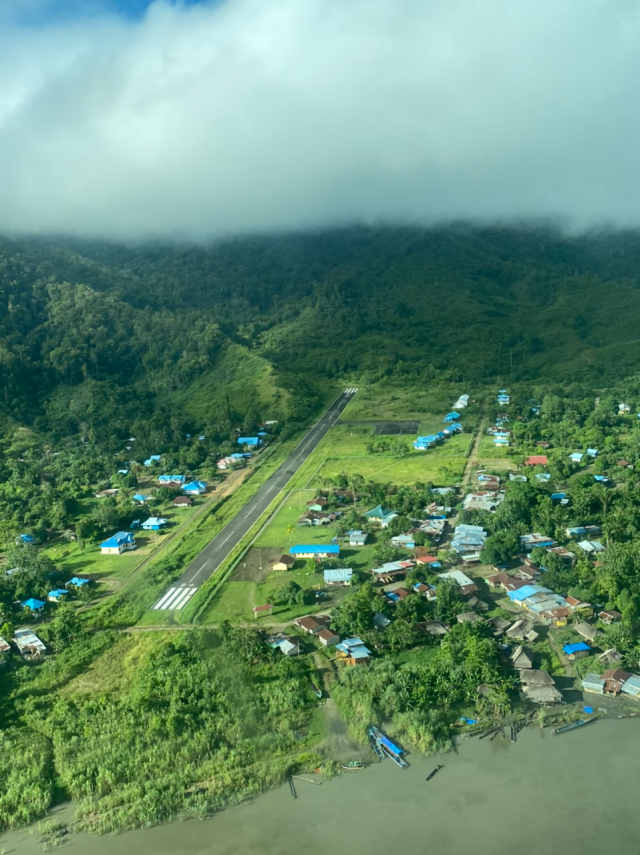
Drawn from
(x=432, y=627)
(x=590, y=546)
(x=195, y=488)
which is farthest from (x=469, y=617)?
(x=195, y=488)

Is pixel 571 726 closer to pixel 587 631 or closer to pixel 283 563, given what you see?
pixel 587 631

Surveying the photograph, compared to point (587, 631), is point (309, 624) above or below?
below

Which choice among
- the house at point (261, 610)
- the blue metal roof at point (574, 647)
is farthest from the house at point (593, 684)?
the house at point (261, 610)

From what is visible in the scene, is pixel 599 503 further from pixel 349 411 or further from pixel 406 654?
pixel 349 411

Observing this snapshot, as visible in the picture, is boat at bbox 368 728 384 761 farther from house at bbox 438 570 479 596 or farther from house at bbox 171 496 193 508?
house at bbox 171 496 193 508

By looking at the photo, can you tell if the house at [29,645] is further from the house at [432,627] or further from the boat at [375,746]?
the house at [432,627]

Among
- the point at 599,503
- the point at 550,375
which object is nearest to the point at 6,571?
the point at 599,503
